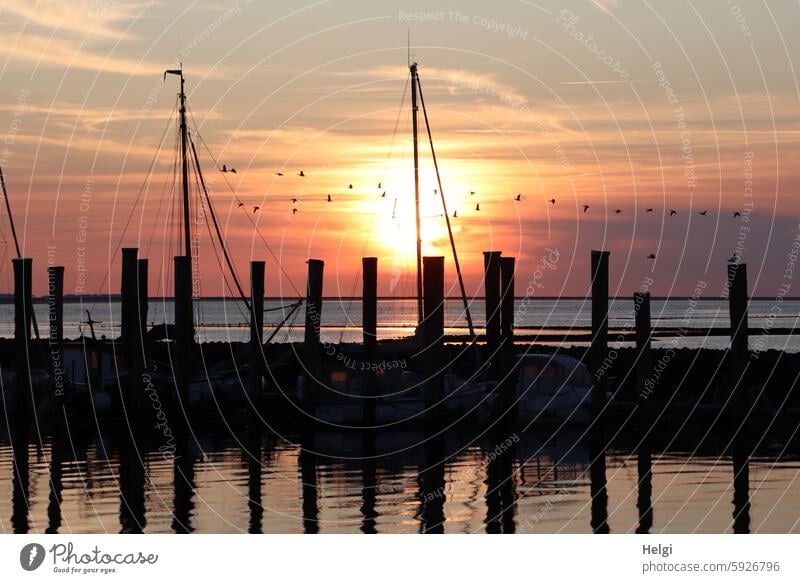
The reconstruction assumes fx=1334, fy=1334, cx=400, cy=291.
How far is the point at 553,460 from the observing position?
3428 centimetres

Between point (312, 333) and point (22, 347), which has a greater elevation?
point (312, 333)

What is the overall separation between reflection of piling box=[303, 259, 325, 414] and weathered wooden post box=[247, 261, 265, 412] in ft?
4.85

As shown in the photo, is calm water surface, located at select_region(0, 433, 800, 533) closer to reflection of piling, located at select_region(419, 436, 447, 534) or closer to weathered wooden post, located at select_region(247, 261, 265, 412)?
reflection of piling, located at select_region(419, 436, 447, 534)

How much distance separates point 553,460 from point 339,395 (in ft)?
30.6

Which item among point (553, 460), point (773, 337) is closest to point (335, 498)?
point (553, 460)

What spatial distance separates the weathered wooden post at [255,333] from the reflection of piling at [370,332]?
10.2 ft

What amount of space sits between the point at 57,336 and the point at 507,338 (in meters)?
14.5

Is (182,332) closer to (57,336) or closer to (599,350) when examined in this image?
(57,336)

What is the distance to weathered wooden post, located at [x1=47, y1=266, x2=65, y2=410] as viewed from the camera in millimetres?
42672

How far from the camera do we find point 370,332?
39.3 meters

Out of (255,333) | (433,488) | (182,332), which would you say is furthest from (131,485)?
(182,332)

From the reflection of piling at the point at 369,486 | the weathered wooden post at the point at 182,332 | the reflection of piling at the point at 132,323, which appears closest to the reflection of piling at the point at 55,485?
the reflection of piling at the point at 132,323

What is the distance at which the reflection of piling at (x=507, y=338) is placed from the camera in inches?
1548

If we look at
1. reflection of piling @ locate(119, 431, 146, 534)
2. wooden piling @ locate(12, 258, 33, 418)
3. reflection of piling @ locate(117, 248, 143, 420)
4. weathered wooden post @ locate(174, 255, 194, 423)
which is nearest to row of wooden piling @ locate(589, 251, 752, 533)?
reflection of piling @ locate(119, 431, 146, 534)
